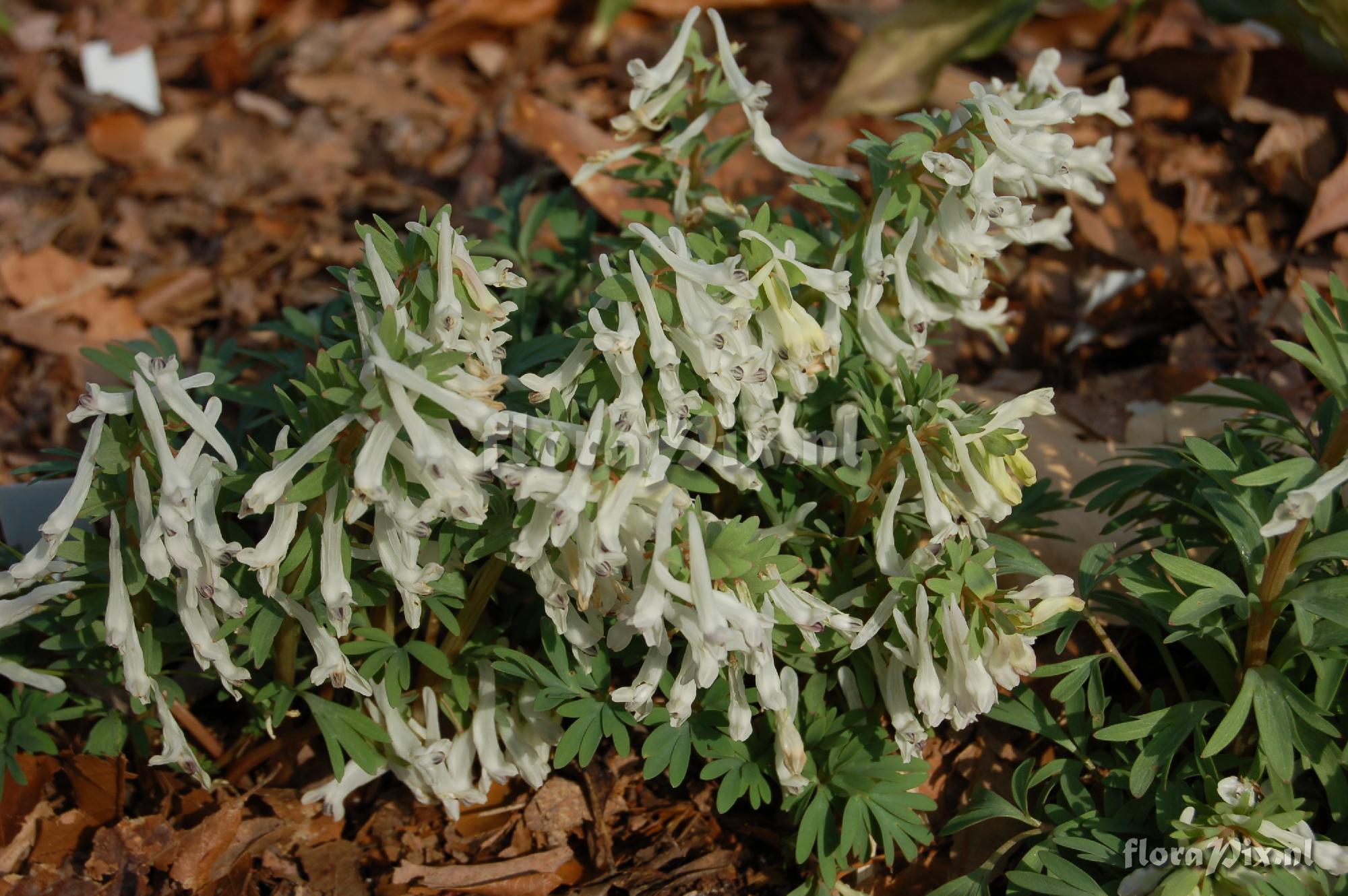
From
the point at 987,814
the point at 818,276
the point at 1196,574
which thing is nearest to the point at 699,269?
the point at 818,276

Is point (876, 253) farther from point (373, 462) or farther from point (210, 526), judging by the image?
point (210, 526)

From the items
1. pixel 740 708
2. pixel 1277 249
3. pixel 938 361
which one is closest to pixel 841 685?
pixel 740 708

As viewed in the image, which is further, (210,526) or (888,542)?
(888,542)

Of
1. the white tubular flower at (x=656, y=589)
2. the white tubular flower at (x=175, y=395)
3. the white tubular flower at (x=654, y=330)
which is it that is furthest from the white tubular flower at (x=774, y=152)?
the white tubular flower at (x=175, y=395)

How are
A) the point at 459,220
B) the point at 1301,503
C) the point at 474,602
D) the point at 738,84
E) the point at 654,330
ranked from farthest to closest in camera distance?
the point at 459,220 → the point at 738,84 → the point at 474,602 → the point at 654,330 → the point at 1301,503

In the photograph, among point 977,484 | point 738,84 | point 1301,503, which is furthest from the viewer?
point 738,84

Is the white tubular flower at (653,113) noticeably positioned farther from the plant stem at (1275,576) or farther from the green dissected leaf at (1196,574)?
the plant stem at (1275,576)

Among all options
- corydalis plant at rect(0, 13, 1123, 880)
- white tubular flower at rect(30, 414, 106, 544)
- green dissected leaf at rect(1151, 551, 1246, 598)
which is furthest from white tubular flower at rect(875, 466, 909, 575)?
white tubular flower at rect(30, 414, 106, 544)

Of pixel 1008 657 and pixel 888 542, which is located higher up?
pixel 888 542
